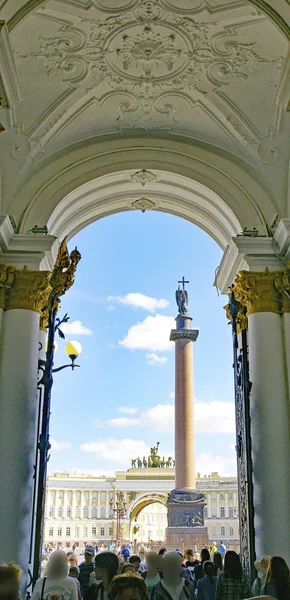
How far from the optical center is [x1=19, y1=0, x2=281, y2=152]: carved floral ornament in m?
10.2

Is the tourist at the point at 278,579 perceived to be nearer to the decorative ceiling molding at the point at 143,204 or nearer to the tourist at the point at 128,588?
the tourist at the point at 128,588

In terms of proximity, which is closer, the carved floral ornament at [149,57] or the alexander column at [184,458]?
the carved floral ornament at [149,57]

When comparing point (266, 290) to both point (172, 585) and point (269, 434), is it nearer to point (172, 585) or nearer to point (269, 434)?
point (269, 434)

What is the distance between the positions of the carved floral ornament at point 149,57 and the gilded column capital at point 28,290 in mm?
3327

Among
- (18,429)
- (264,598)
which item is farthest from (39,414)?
(264,598)

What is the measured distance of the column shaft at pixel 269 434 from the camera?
10133 millimetres

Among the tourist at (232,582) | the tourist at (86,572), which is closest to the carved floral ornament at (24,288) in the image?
the tourist at (86,572)

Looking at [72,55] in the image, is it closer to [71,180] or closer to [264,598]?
[71,180]

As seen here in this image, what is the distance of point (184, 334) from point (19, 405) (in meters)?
17.0

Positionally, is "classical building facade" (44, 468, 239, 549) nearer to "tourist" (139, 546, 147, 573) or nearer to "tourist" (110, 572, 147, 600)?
"tourist" (139, 546, 147, 573)

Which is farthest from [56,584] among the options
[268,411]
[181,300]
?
[181,300]

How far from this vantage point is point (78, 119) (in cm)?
1205

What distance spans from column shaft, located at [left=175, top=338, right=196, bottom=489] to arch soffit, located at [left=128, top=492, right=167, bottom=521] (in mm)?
52103

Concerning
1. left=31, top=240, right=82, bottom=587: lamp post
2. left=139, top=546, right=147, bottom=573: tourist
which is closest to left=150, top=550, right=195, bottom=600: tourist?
left=139, top=546, right=147, bottom=573: tourist
